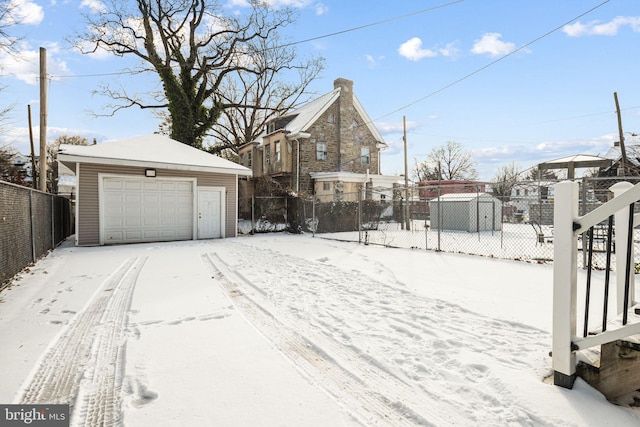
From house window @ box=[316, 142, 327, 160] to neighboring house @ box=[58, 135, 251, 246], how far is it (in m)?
8.43

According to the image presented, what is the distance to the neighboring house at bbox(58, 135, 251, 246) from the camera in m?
11.2

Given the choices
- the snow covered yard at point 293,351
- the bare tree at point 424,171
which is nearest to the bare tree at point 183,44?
the snow covered yard at point 293,351

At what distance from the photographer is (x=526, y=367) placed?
2.59 meters

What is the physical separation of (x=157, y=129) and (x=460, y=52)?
2549 cm

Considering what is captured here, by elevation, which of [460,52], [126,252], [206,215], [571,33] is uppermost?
[460,52]

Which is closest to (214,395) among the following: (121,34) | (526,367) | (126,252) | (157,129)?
(526,367)

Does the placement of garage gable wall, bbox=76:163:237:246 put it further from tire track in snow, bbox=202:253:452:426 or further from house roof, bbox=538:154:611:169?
house roof, bbox=538:154:611:169

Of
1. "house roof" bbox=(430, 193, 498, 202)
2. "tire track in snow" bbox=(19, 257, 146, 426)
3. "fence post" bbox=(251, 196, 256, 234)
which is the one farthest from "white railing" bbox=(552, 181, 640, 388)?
"house roof" bbox=(430, 193, 498, 202)

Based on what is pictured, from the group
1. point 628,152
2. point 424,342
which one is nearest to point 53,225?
point 424,342

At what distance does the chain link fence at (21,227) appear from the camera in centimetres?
552

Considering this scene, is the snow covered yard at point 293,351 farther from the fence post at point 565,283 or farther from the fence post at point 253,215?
the fence post at point 253,215

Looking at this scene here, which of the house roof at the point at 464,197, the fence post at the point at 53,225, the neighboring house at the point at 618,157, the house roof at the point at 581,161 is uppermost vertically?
the neighboring house at the point at 618,157

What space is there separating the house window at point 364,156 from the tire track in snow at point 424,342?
737 inches

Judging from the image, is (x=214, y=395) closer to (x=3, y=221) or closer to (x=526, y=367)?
(x=526, y=367)
